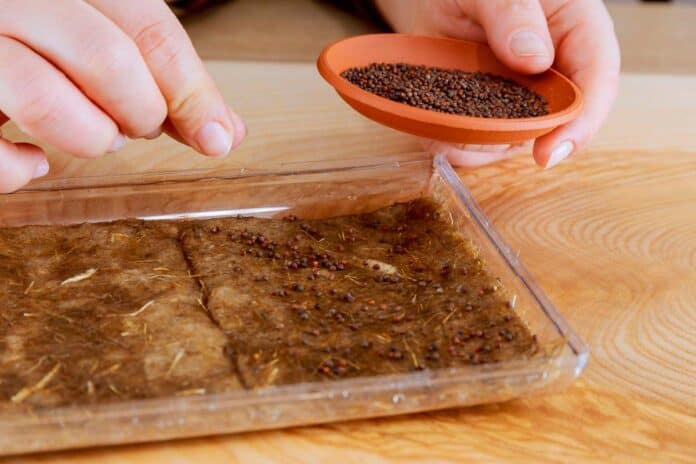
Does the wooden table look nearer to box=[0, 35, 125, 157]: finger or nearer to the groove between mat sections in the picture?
the groove between mat sections

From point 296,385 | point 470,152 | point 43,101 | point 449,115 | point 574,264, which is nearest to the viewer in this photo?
point 296,385

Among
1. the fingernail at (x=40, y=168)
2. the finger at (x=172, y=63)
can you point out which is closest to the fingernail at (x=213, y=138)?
the finger at (x=172, y=63)

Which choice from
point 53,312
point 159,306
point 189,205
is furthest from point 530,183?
point 53,312

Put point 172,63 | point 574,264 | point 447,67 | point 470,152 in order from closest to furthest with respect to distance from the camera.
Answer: point 172,63 < point 574,264 < point 447,67 < point 470,152

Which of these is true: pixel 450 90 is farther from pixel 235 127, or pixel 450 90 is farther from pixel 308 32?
pixel 308 32

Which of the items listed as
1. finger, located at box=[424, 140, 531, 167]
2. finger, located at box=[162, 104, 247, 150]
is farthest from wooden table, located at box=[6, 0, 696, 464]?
finger, located at box=[162, 104, 247, 150]

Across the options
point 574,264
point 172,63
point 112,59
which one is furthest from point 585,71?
point 112,59

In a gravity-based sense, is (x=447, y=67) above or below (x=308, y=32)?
above

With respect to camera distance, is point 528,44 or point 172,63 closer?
point 172,63
